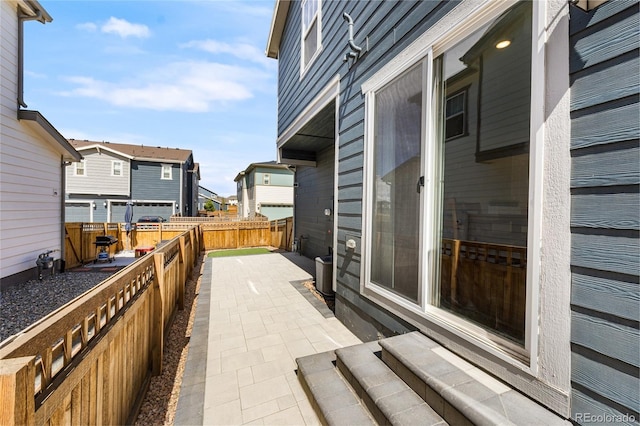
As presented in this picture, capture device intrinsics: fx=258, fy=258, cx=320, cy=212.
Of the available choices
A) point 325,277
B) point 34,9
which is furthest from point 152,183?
point 325,277

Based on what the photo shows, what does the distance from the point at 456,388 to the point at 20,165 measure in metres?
9.10

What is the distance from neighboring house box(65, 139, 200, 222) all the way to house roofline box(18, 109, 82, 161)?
8.96 meters

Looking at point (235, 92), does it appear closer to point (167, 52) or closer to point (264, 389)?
point (167, 52)

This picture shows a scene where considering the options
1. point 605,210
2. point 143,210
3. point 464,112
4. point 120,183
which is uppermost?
point 120,183

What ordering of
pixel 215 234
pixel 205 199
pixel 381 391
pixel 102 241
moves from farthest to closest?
pixel 205 199 → pixel 215 234 → pixel 102 241 → pixel 381 391

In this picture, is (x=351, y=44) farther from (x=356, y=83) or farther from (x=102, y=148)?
(x=102, y=148)

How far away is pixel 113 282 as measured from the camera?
1745mm

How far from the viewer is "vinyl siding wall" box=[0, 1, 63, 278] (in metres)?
5.42

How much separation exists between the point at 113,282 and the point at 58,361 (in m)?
0.66

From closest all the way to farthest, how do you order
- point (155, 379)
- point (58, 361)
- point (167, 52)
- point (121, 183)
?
point (58, 361), point (155, 379), point (167, 52), point (121, 183)

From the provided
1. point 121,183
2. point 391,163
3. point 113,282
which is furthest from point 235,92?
point 113,282

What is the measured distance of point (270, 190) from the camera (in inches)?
769

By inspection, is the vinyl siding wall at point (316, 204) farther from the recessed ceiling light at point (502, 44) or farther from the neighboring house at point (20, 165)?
the neighboring house at point (20, 165)

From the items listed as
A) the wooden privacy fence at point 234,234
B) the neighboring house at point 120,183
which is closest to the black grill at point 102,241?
the wooden privacy fence at point 234,234
